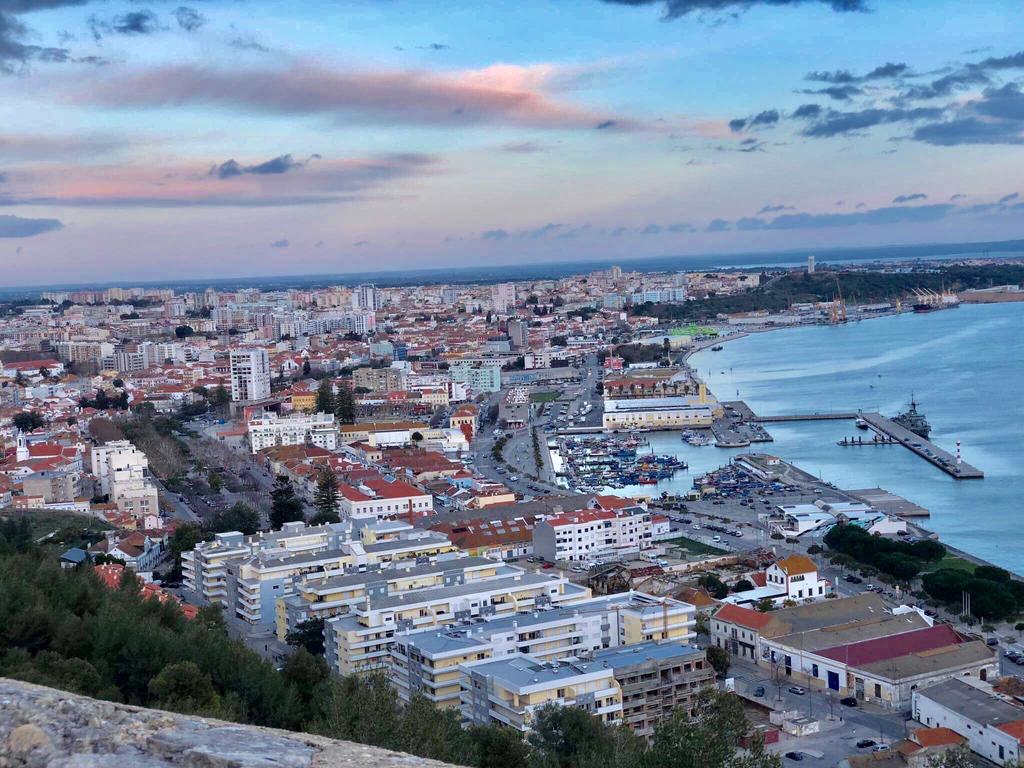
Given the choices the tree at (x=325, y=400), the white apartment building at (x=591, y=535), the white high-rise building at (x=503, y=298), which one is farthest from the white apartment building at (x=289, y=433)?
the white high-rise building at (x=503, y=298)

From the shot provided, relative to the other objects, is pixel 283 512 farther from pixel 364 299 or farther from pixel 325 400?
pixel 364 299

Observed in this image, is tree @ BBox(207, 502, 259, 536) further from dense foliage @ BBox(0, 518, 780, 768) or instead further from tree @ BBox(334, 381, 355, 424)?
tree @ BBox(334, 381, 355, 424)

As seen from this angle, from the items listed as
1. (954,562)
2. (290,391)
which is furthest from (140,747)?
→ (290,391)

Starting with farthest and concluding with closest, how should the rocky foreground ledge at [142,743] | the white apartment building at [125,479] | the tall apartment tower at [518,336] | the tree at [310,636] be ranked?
the tall apartment tower at [518,336], the white apartment building at [125,479], the tree at [310,636], the rocky foreground ledge at [142,743]

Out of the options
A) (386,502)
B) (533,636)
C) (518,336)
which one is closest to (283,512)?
(386,502)

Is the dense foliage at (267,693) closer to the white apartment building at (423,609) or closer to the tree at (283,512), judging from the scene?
the white apartment building at (423,609)

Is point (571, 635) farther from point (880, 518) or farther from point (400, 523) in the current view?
point (880, 518)
